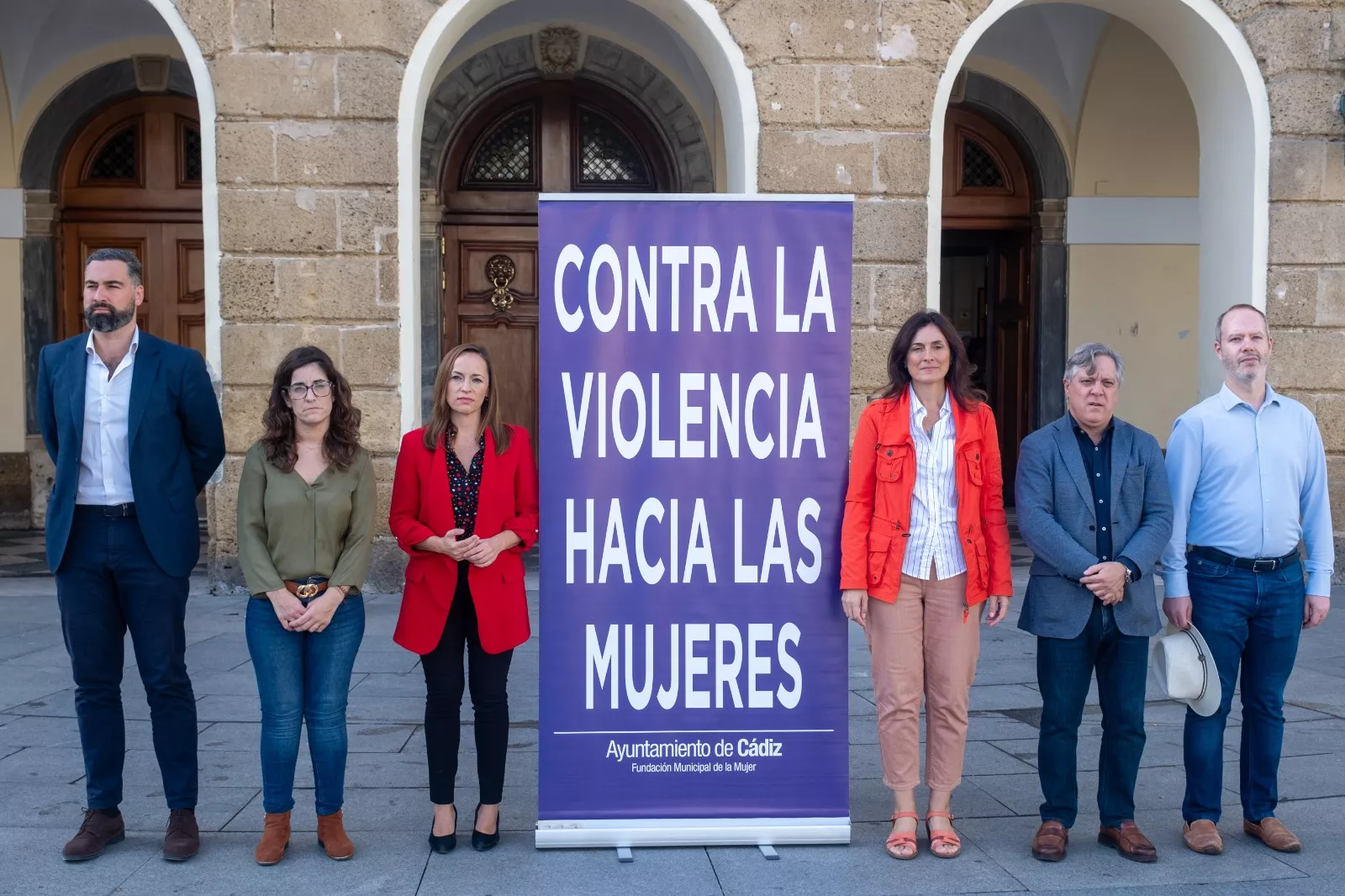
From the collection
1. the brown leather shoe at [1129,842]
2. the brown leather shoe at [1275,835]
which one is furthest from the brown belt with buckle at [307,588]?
the brown leather shoe at [1275,835]

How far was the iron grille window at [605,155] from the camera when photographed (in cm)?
1098

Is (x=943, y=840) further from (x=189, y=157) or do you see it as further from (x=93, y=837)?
(x=189, y=157)

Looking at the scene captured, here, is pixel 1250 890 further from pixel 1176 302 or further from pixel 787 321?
pixel 1176 302

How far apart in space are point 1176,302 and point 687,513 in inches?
348

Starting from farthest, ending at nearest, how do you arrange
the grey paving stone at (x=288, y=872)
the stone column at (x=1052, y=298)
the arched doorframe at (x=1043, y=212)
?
the stone column at (x=1052, y=298), the arched doorframe at (x=1043, y=212), the grey paving stone at (x=288, y=872)

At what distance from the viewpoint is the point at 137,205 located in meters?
11.1

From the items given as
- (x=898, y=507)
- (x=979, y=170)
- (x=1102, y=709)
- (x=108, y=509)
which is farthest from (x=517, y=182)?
(x=1102, y=709)

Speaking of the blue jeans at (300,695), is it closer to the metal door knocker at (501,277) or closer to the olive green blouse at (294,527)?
the olive green blouse at (294,527)

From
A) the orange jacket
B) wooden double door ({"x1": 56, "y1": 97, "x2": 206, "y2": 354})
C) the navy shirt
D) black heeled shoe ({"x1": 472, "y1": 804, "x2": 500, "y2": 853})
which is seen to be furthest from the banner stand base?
wooden double door ({"x1": 56, "y1": 97, "x2": 206, "y2": 354})

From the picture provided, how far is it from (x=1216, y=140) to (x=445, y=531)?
274 inches

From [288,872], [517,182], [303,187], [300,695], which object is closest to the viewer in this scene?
[288,872]

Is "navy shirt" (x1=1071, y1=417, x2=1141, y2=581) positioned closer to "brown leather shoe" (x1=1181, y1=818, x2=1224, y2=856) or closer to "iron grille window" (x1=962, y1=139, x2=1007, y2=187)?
"brown leather shoe" (x1=1181, y1=818, x2=1224, y2=856)

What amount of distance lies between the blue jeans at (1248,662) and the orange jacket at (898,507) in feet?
2.16

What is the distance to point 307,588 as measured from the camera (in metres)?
3.86
